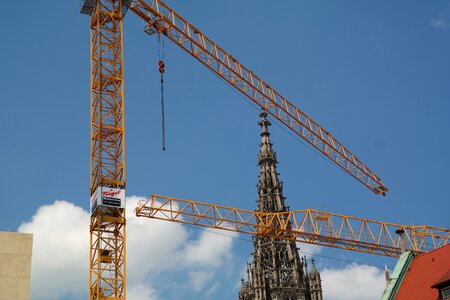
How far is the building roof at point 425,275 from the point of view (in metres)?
55.6

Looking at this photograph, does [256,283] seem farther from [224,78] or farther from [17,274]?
[17,274]

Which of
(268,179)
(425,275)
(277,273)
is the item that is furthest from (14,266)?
(268,179)

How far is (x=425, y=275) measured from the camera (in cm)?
5772

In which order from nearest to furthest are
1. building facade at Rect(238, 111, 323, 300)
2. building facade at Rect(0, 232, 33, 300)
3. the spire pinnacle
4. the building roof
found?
1. the building roof
2. building facade at Rect(0, 232, 33, 300)
3. building facade at Rect(238, 111, 323, 300)
4. the spire pinnacle

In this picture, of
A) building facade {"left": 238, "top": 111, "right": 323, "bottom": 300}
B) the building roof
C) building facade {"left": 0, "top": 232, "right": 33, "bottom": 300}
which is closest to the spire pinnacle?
building facade {"left": 238, "top": 111, "right": 323, "bottom": 300}

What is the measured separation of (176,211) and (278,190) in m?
62.3

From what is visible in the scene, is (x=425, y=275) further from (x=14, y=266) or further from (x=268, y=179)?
(x=268, y=179)

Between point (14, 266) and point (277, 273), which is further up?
point (277, 273)

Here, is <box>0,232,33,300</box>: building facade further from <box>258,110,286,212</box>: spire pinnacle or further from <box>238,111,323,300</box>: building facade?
<box>258,110,286,212</box>: spire pinnacle

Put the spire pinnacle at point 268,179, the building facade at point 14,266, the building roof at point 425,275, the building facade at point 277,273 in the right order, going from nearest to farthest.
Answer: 1. the building roof at point 425,275
2. the building facade at point 14,266
3. the building facade at point 277,273
4. the spire pinnacle at point 268,179

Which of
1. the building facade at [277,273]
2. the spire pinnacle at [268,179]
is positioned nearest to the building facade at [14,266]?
the building facade at [277,273]

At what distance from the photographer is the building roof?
182 feet

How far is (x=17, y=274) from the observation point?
240ft

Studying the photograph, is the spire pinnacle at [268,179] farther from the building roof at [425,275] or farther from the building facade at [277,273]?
the building roof at [425,275]
